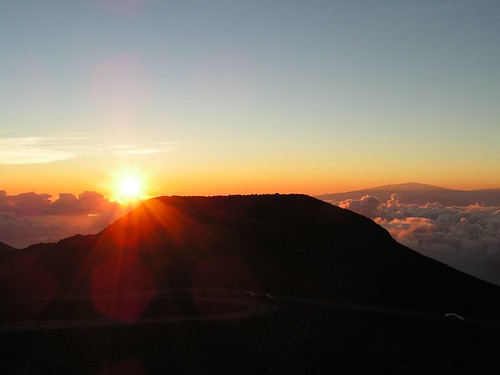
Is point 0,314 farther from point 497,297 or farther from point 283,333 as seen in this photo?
point 497,297

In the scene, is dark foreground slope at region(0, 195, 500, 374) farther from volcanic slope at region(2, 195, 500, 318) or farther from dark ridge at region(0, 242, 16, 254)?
dark ridge at region(0, 242, 16, 254)

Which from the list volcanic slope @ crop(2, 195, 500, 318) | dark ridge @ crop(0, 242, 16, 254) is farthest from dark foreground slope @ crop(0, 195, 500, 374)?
dark ridge @ crop(0, 242, 16, 254)

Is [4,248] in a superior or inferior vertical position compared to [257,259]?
inferior

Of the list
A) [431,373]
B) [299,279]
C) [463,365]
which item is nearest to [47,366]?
[431,373]

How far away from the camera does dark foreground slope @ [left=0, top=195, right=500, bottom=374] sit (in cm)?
5291

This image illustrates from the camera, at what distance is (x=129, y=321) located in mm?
61781

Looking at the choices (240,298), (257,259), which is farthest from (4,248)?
(240,298)

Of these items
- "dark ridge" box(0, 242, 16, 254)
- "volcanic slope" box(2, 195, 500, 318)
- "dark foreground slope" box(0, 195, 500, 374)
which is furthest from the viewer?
"dark ridge" box(0, 242, 16, 254)

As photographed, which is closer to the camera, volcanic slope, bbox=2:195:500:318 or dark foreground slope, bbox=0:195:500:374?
dark foreground slope, bbox=0:195:500:374

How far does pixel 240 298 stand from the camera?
82.6 meters

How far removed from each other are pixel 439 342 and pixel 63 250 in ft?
326

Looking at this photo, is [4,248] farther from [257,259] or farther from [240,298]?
[240,298]

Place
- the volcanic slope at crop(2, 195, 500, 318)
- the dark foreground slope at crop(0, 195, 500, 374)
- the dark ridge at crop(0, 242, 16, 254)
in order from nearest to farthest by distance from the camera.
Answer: the dark foreground slope at crop(0, 195, 500, 374)
the volcanic slope at crop(2, 195, 500, 318)
the dark ridge at crop(0, 242, 16, 254)

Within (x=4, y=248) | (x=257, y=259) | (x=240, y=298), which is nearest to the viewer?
(x=240, y=298)
